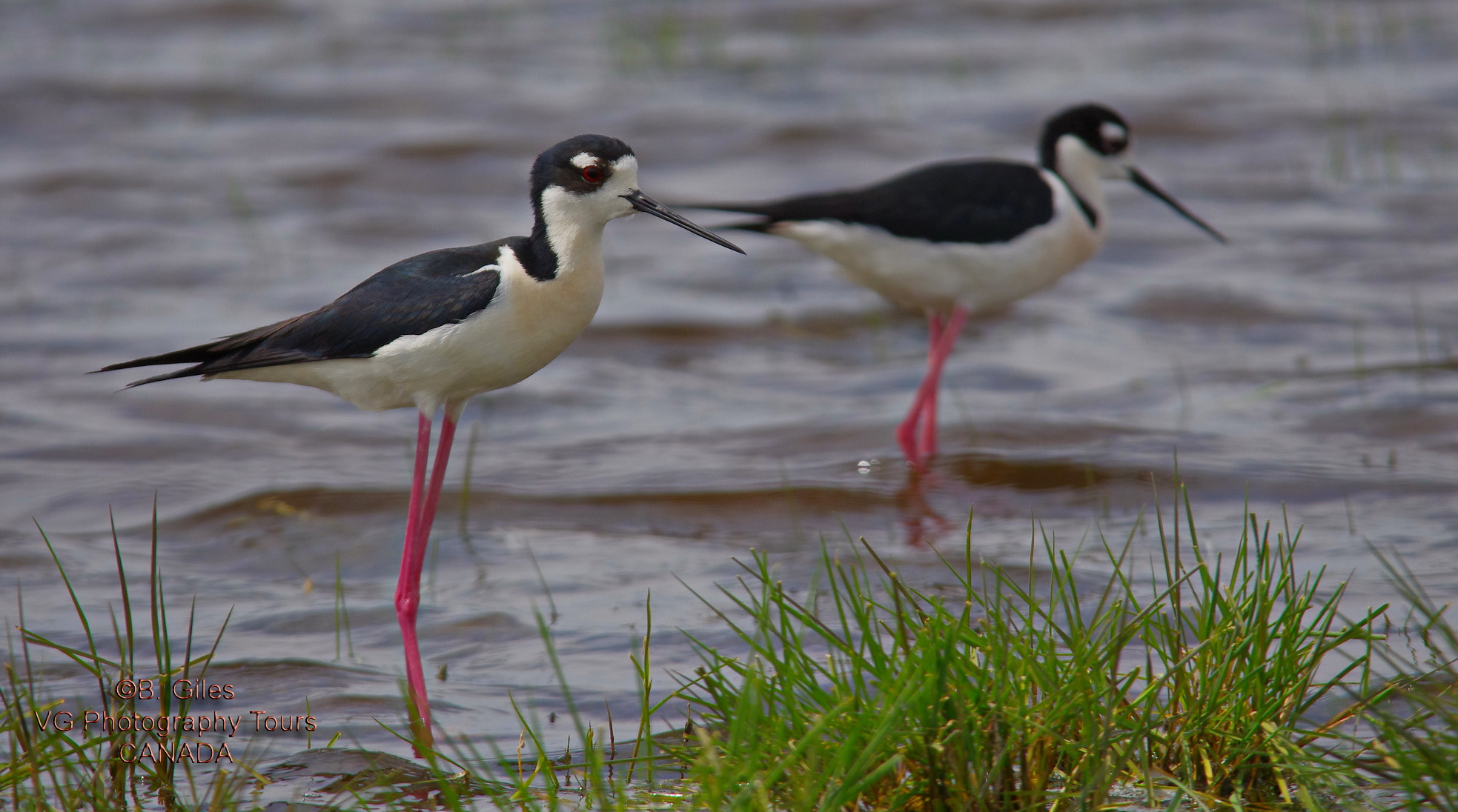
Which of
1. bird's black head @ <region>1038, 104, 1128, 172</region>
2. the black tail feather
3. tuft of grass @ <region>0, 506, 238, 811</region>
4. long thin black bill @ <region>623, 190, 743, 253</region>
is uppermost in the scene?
bird's black head @ <region>1038, 104, 1128, 172</region>

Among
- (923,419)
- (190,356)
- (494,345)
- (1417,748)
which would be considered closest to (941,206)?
(923,419)

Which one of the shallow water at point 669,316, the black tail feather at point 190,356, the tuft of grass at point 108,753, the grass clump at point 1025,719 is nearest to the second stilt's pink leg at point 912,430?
the shallow water at point 669,316

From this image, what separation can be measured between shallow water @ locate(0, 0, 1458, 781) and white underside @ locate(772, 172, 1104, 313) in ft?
2.04

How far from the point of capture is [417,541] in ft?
14.7

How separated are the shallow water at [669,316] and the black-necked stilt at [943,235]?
55 cm

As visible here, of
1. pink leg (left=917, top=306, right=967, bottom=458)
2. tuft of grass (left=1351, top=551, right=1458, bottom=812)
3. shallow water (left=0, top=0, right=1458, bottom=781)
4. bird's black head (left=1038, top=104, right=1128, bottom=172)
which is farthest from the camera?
bird's black head (left=1038, top=104, right=1128, bottom=172)

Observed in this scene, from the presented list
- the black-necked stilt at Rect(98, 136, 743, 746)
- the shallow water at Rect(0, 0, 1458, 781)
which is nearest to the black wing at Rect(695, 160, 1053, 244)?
the shallow water at Rect(0, 0, 1458, 781)

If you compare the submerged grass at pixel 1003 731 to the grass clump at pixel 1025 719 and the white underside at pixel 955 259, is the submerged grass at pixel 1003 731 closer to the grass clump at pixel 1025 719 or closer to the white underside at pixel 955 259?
the grass clump at pixel 1025 719

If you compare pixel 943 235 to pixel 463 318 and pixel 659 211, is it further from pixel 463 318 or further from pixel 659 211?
pixel 463 318

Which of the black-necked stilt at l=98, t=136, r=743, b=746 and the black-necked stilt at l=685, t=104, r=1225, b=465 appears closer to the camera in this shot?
the black-necked stilt at l=98, t=136, r=743, b=746

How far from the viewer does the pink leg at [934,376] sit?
6773mm

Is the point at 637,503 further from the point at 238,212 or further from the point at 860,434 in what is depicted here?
the point at 238,212

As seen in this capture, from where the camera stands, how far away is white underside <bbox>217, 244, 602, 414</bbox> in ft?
12.6

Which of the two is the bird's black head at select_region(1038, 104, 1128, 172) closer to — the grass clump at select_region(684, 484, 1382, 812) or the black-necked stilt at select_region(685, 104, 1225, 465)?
the black-necked stilt at select_region(685, 104, 1225, 465)
